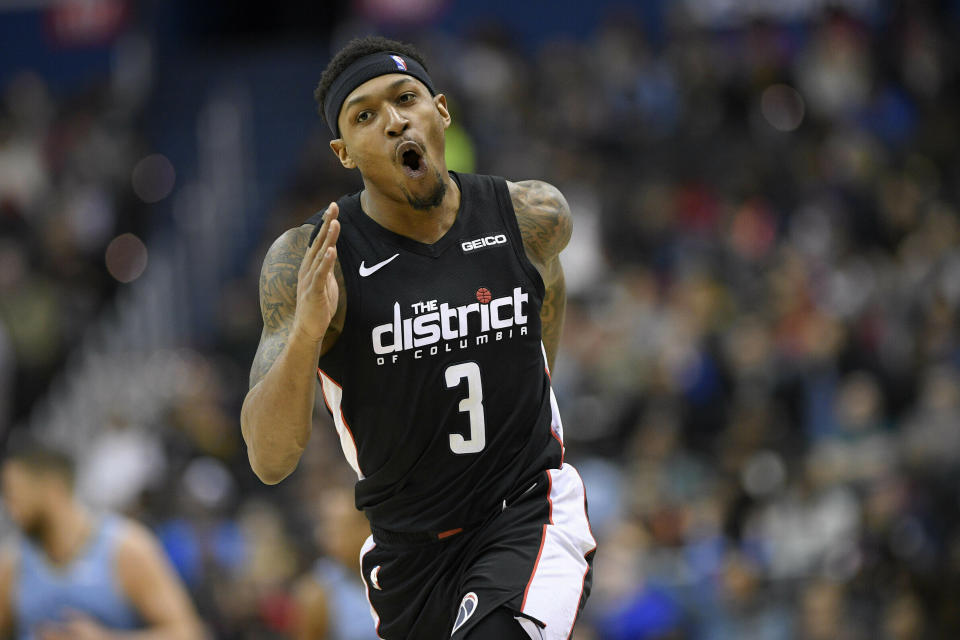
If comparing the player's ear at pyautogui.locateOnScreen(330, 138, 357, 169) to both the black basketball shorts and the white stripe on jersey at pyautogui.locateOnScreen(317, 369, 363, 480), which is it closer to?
the white stripe on jersey at pyautogui.locateOnScreen(317, 369, 363, 480)

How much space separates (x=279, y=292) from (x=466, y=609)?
122cm

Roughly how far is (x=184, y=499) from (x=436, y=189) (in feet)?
25.0

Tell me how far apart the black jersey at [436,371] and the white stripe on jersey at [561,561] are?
14 cm

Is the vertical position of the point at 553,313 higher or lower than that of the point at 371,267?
lower

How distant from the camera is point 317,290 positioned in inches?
159

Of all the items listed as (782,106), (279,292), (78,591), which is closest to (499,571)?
(279,292)

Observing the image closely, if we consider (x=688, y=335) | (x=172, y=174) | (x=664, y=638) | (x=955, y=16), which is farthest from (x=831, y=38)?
(x=172, y=174)

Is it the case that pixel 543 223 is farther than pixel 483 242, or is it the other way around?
pixel 543 223

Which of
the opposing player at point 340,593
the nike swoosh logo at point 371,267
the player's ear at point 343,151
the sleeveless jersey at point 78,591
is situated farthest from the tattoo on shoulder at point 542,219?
the sleeveless jersey at point 78,591

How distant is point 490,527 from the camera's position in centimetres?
454

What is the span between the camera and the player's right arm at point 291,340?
4.06 meters

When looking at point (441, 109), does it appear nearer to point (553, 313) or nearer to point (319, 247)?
point (319, 247)

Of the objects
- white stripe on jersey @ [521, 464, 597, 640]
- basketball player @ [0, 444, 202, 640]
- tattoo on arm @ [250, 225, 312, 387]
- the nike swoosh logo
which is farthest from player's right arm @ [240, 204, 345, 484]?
basketball player @ [0, 444, 202, 640]

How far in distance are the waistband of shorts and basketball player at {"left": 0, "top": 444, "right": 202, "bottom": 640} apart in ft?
7.76
